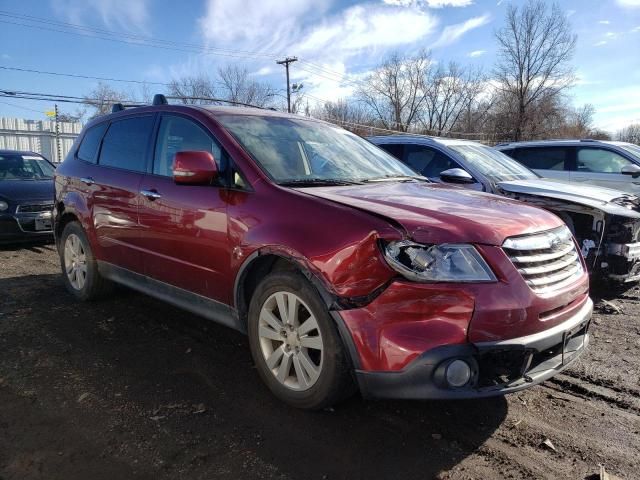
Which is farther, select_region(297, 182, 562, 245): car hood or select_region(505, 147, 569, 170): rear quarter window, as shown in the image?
select_region(505, 147, 569, 170): rear quarter window

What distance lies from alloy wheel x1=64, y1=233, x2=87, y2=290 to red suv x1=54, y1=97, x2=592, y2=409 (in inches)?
39.9

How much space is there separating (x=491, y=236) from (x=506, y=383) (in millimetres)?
721

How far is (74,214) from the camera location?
5.02 metres

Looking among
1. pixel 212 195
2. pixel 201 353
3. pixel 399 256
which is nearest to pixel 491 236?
pixel 399 256

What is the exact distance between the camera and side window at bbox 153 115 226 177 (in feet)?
12.0

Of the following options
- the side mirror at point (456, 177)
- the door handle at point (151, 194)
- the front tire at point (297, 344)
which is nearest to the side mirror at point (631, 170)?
the side mirror at point (456, 177)

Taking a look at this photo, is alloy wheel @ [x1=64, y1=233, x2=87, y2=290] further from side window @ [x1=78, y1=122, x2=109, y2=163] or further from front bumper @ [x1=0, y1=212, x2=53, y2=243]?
front bumper @ [x1=0, y1=212, x2=53, y2=243]

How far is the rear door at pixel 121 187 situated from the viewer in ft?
13.6

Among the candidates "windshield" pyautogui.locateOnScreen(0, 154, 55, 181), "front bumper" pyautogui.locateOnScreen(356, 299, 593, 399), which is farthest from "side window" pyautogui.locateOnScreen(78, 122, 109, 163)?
"windshield" pyautogui.locateOnScreen(0, 154, 55, 181)

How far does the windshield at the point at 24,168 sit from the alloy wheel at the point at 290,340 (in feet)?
25.1

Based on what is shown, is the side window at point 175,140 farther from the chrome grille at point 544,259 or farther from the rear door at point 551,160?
the rear door at point 551,160

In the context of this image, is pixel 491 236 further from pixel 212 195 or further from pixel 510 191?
pixel 510 191

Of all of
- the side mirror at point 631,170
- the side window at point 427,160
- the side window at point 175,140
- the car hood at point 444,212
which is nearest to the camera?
the car hood at point 444,212

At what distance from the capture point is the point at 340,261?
255cm
